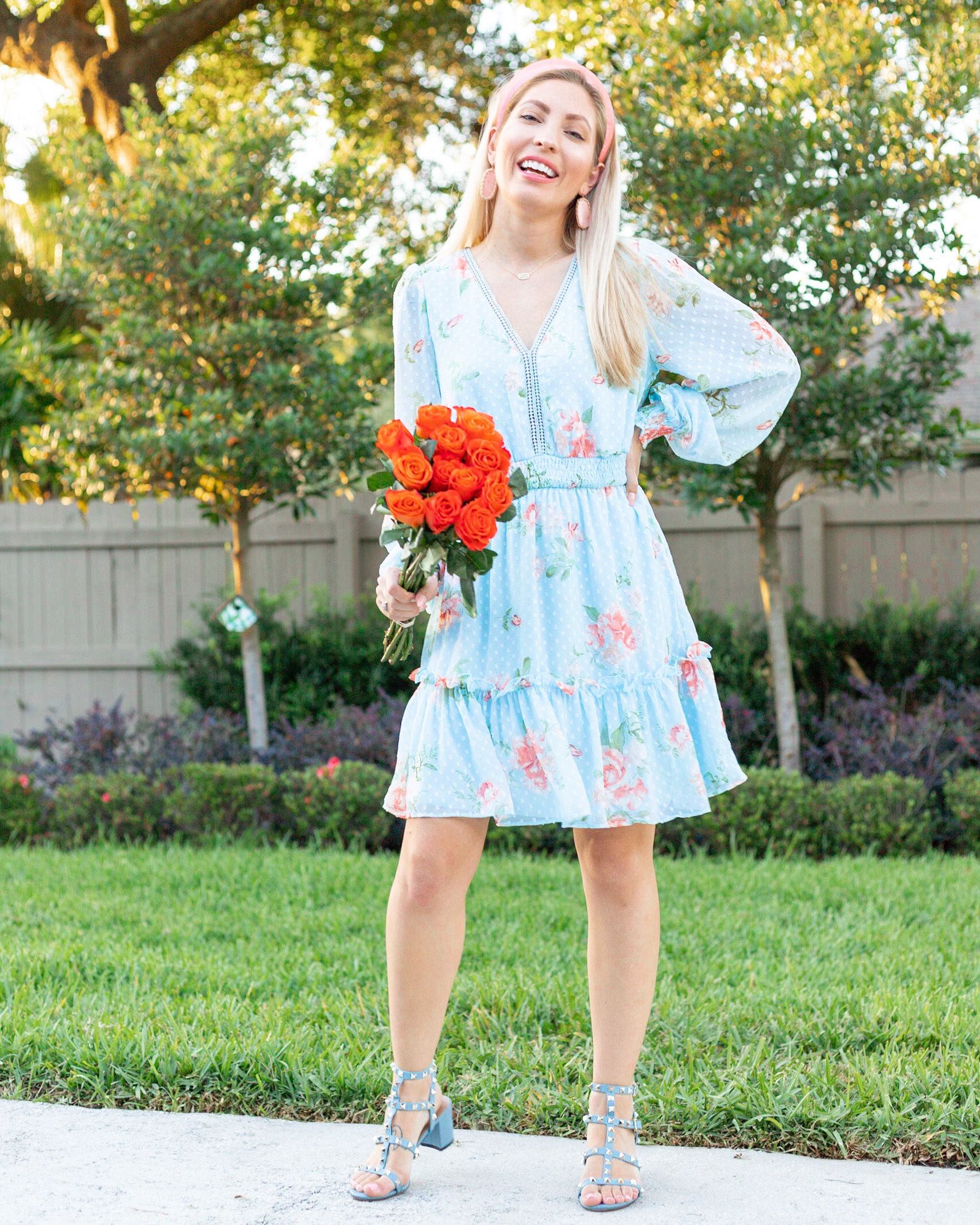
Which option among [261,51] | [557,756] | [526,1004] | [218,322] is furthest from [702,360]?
[261,51]

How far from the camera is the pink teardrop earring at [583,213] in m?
2.45

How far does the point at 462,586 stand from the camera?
2131mm

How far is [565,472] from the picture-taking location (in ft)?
7.72

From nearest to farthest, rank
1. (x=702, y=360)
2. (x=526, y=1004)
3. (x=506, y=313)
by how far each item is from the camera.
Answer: (x=506, y=313), (x=702, y=360), (x=526, y=1004)

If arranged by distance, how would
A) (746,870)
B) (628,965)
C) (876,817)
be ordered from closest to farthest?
1. (628,965)
2. (746,870)
3. (876,817)

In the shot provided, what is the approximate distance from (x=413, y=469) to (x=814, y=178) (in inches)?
160

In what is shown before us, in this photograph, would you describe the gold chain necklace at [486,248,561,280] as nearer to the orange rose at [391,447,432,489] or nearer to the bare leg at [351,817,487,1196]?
the orange rose at [391,447,432,489]

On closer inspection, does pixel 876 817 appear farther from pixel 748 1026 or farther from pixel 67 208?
pixel 67 208

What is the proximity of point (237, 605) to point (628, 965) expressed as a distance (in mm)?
4130

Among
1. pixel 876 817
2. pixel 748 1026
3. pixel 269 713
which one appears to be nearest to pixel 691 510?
pixel 876 817

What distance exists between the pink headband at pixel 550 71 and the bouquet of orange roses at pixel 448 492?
690 mm

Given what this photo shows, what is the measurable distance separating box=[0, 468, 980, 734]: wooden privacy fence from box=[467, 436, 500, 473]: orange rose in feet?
17.0

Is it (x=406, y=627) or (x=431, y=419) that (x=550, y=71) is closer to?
(x=431, y=419)

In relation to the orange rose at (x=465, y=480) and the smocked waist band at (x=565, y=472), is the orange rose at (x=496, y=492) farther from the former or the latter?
the smocked waist band at (x=565, y=472)
